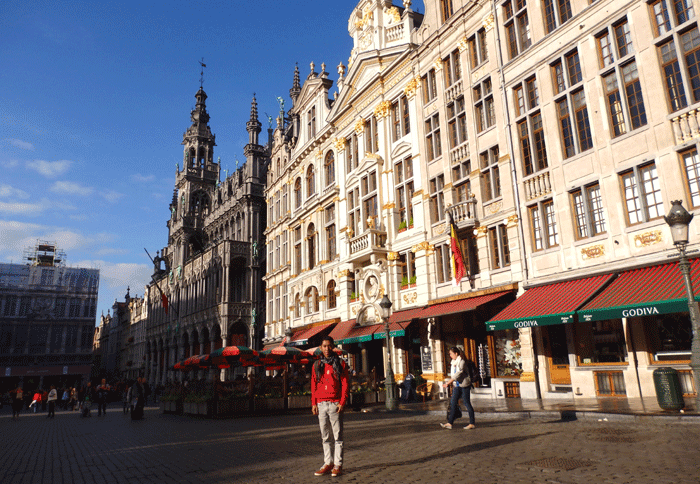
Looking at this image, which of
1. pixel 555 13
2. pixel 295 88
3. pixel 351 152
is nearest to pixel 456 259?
pixel 555 13

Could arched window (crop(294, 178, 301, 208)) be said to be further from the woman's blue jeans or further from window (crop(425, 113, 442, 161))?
the woman's blue jeans

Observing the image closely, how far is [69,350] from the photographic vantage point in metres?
74.4

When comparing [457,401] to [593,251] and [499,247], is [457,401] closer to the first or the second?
[593,251]

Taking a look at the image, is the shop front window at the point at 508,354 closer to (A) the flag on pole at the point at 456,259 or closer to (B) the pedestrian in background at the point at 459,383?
(A) the flag on pole at the point at 456,259

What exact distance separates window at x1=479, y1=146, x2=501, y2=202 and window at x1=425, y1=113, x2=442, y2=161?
309 centimetres

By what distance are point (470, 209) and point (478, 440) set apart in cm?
1380

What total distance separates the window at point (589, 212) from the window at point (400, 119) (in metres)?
11.7

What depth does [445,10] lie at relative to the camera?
85.8 feet

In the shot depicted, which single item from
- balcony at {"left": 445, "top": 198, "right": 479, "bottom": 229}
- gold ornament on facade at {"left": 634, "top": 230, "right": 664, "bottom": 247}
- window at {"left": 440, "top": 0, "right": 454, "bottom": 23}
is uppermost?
window at {"left": 440, "top": 0, "right": 454, "bottom": 23}

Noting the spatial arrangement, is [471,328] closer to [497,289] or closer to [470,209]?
[497,289]

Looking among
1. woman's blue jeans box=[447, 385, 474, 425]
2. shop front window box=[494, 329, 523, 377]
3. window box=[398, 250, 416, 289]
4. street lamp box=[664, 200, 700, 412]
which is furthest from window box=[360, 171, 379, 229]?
street lamp box=[664, 200, 700, 412]

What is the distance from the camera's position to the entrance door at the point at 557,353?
18.4 m

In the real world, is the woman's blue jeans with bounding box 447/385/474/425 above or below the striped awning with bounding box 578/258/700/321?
below

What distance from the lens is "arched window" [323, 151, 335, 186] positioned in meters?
→ 35.3
